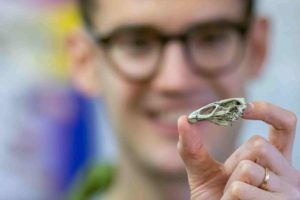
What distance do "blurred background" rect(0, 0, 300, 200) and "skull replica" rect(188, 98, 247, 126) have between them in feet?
3.00

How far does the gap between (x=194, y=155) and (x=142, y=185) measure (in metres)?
0.76

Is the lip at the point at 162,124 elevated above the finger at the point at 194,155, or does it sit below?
above

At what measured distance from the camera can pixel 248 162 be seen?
76 cm

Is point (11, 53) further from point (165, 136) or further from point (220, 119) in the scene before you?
point (220, 119)

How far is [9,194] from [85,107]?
298mm

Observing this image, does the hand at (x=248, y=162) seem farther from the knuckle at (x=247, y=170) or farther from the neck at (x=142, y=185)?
the neck at (x=142, y=185)

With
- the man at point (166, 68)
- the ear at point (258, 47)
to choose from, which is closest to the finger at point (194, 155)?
the man at point (166, 68)

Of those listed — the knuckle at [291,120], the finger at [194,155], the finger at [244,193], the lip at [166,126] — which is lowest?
the finger at [244,193]

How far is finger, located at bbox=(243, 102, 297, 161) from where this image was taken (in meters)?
0.77

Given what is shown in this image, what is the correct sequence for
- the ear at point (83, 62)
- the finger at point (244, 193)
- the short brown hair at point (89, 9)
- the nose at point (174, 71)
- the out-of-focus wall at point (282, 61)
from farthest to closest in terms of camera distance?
the out-of-focus wall at point (282, 61) < the ear at point (83, 62) < the short brown hair at point (89, 9) < the nose at point (174, 71) < the finger at point (244, 193)

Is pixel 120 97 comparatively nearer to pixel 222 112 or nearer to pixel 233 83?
pixel 233 83

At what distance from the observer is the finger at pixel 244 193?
0.74 meters

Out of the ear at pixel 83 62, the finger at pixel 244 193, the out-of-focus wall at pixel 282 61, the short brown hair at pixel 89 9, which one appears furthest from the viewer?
the out-of-focus wall at pixel 282 61

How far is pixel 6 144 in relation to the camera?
175 centimetres
